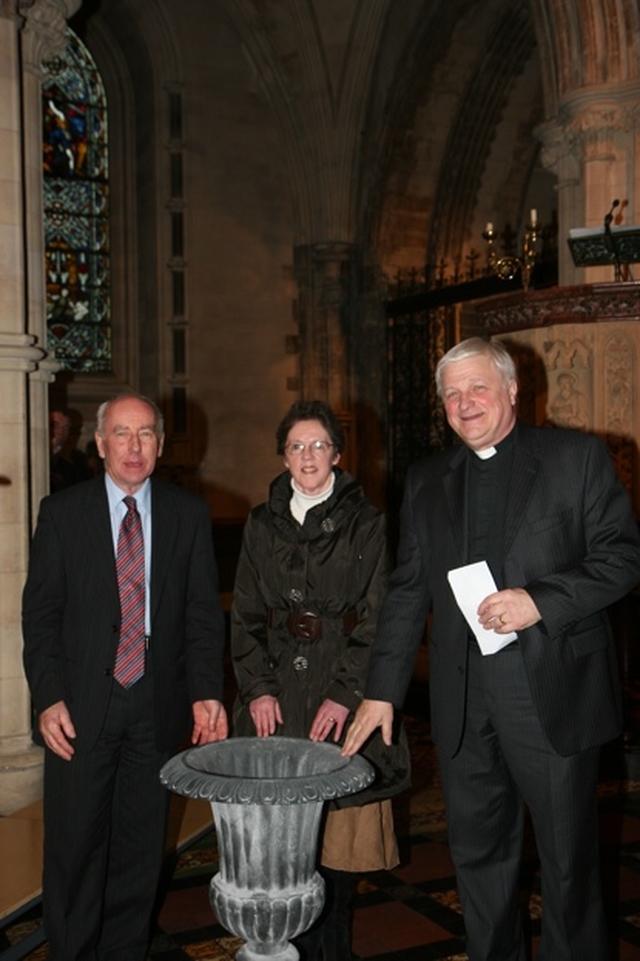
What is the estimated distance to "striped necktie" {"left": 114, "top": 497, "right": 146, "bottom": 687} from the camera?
303 centimetres

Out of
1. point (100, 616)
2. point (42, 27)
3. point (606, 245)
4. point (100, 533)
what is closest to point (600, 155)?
point (606, 245)

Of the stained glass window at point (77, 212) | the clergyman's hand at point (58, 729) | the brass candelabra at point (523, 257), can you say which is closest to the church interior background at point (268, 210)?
the stained glass window at point (77, 212)

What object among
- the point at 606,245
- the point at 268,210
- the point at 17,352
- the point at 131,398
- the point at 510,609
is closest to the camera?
the point at 510,609

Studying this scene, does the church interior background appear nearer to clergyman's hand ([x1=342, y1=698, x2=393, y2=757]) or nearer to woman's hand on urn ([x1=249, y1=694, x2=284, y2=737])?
woman's hand on urn ([x1=249, y1=694, x2=284, y2=737])

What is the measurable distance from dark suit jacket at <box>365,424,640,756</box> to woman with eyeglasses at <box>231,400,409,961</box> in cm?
26

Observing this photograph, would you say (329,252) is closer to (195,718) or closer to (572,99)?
(572,99)

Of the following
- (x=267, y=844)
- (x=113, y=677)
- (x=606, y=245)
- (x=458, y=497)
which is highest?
(x=606, y=245)

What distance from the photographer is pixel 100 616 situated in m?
3.03

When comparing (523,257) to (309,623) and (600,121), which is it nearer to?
(600,121)

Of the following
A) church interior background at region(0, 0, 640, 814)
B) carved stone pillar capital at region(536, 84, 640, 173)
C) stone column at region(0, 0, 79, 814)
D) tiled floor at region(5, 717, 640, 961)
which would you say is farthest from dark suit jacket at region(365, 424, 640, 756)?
church interior background at region(0, 0, 640, 814)

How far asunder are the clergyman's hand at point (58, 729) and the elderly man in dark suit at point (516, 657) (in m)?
0.78

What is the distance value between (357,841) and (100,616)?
94cm

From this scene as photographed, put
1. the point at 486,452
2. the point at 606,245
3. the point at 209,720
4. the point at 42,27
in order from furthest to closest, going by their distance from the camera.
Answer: the point at 606,245 → the point at 42,27 → the point at 209,720 → the point at 486,452

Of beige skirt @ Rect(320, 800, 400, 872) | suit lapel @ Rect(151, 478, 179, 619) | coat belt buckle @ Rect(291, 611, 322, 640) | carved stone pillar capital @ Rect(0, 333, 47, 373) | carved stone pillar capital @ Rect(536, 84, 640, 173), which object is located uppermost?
carved stone pillar capital @ Rect(536, 84, 640, 173)
